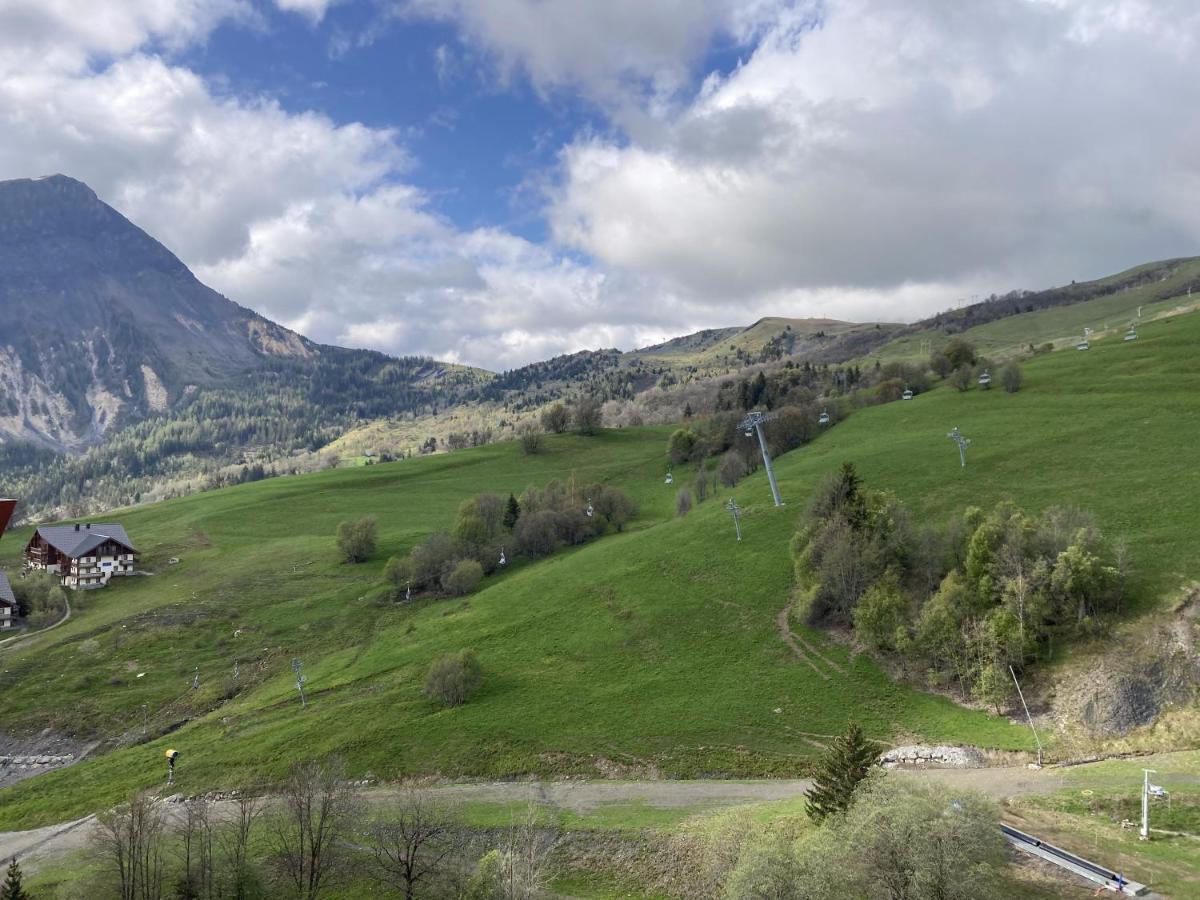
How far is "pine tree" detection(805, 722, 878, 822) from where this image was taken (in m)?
38.6

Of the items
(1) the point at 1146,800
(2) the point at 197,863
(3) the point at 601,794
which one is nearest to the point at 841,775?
(1) the point at 1146,800

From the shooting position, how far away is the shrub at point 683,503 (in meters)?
118

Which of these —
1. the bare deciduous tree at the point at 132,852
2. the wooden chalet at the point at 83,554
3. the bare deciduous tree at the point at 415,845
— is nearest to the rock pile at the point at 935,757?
the bare deciduous tree at the point at 415,845

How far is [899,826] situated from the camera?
31.4 metres

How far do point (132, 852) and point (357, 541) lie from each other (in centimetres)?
8353

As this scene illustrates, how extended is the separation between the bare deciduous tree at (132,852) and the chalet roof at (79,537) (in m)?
97.9

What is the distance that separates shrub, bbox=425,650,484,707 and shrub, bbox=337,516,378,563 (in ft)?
192

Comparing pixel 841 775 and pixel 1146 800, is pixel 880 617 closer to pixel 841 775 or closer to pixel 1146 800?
pixel 841 775

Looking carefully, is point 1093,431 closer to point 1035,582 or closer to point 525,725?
point 1035,582

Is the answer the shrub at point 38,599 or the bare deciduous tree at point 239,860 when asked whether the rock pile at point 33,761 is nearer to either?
the bare deciduous tree at point 239,860

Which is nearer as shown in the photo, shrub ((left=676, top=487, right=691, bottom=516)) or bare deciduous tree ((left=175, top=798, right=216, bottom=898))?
bare deciduous tree ((left=175, top=798, right=216, bottom=898))

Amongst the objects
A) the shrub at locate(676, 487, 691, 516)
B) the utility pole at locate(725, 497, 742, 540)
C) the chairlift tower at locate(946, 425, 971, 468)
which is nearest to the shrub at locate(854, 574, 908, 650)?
the utility pole at locate(725, 497, 742, 540)

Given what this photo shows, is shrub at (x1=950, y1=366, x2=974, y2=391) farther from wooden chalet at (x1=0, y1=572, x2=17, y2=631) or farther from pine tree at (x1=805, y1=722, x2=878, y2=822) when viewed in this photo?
wooden chalet at (x1=0, y1=572, x2=17, y2=631)

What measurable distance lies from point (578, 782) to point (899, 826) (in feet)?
105
